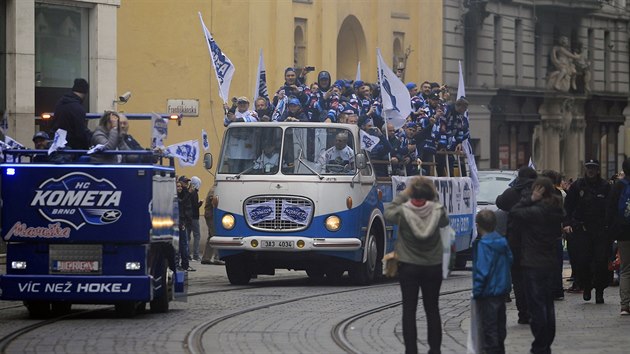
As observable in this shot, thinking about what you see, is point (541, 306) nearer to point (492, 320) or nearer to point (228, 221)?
point (492, 320)

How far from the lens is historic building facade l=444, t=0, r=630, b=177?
2190 inches

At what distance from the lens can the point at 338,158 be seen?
24.2 metres

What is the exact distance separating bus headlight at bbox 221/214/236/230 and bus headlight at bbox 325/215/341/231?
1410 mm

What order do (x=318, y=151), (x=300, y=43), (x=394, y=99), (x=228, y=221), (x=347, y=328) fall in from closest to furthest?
(x=347, y=328) → (x=228, y=221) → (x=318, y=151) → (x=394, y=99) → (x=300, y=43)

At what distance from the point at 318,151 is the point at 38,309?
22.4ft

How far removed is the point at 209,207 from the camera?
3203 centimetres

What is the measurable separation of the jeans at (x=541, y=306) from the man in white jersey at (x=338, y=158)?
889cm

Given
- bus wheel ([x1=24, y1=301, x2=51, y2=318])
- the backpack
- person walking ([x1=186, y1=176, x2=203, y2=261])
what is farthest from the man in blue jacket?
person walking ([x1=186, y1=176, x2=203, y2=261])

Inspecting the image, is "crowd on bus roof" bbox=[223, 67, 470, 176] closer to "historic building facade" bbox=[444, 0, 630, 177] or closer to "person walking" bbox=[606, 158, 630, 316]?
"person walking" bbox=[606, 158, 630, 316]

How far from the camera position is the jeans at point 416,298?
14.0m

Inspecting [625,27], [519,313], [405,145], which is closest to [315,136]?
[405,145]

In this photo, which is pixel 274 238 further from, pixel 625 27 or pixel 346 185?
pixel 625 27

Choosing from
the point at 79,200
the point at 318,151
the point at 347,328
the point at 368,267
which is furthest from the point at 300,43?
the point at 347,328

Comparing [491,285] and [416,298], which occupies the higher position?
[491,285]
